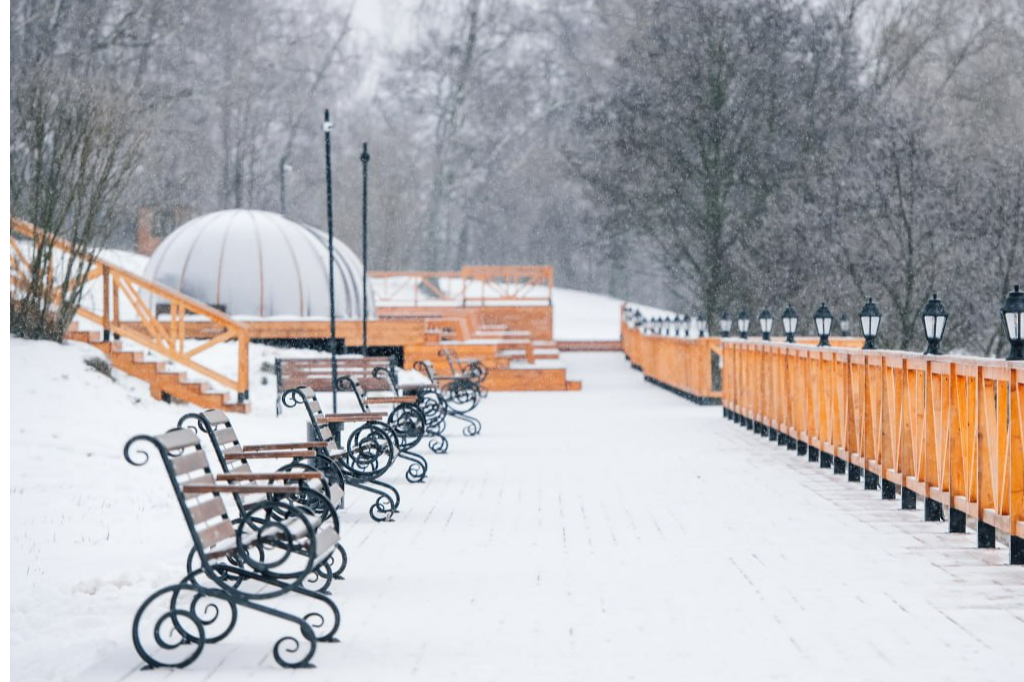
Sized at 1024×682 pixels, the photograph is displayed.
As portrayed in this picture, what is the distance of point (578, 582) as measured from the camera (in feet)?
27.7

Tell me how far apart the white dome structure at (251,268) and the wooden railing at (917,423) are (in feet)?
61.9

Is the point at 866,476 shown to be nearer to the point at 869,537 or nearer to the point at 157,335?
the point at 869,537

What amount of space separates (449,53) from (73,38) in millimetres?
19498

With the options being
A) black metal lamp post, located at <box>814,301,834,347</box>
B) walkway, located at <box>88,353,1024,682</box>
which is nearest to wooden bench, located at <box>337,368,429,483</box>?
walkway, located at <box>88,353,1024,682</box>

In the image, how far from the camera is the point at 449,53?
61562mm

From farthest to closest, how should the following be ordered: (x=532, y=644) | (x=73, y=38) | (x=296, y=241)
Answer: (x=73, y=38) < (x=296, y=241) < (x=532, y=644)

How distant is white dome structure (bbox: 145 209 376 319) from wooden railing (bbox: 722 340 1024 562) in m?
18.9

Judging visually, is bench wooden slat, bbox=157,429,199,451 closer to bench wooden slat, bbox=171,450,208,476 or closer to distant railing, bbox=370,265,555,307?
bench wooden slat, bbox=171,450,208,476

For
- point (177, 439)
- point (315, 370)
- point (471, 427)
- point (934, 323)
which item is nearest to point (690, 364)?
point (315, 370)

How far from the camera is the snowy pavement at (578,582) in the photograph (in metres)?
6.50

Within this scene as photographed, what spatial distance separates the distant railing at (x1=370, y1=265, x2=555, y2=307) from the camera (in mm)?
49406

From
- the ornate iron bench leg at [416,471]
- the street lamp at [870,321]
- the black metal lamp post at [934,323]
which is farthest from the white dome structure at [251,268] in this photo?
the black metal lamp post at [934,323]

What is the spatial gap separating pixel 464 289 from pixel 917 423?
37.3 metres

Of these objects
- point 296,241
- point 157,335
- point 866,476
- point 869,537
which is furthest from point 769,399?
point 296,241
